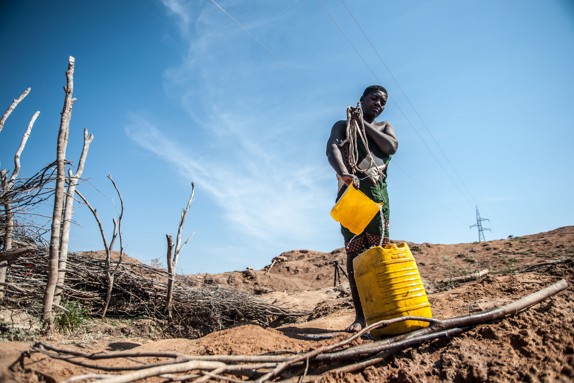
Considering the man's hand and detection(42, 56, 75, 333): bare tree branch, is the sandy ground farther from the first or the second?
the man's hand

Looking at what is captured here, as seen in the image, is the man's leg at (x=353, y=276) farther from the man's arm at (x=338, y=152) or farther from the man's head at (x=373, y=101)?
the man's head at (x=373, y=101)

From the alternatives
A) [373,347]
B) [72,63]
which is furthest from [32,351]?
[72,63]

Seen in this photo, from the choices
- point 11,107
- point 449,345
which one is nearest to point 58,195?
point 11,107

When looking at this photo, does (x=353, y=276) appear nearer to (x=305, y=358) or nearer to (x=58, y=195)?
(x=305, y=358)

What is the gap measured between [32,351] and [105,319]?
323 cm

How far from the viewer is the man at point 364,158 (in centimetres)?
300

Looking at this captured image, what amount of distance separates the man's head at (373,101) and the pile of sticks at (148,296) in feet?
11.7

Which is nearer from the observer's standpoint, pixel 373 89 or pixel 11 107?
pixel 373 89

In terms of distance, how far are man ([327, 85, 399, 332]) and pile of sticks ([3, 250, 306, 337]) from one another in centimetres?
294

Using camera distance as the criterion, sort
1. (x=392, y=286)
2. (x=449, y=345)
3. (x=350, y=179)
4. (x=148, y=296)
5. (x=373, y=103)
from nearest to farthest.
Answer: (x=449, y=345)
(x=392, y=286)
(x=350, y=179)
(x=373, y=103)
(x=148, y=296)

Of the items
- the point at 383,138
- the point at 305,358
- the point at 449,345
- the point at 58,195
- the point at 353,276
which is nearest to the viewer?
the point at 305,358

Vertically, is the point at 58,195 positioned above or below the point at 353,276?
above

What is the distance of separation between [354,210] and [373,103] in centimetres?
110

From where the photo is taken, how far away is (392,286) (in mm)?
2328
